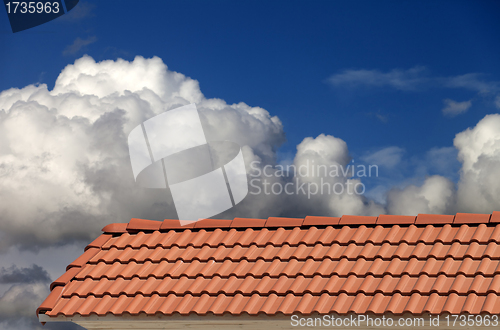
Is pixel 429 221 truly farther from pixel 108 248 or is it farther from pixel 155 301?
pixel 108 248

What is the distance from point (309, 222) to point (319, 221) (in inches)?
6.0

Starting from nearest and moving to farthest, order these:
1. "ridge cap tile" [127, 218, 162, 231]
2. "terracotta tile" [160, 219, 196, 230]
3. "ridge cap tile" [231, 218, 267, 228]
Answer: "ridge cap tile" [231, 218, 267, 228] < "terracotta tile" [160, 219, 196, 230] < "ridge cap tile" [127, 218, 162, 231]

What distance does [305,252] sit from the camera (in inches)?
290

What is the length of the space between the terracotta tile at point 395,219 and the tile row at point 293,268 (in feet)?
3.19

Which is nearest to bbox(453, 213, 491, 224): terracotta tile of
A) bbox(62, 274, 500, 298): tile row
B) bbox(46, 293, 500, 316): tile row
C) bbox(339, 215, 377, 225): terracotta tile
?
bbox(339, 215, 377, 225): terracotta tile

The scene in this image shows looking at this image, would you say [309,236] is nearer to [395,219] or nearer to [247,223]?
[247,223]

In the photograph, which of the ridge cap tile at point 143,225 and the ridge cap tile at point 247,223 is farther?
the ridge cap tile at point 143,225

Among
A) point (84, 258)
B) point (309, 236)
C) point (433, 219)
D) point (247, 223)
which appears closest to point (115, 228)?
point (84, 258)

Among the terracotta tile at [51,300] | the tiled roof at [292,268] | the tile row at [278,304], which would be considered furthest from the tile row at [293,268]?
the tile row at [278,304]

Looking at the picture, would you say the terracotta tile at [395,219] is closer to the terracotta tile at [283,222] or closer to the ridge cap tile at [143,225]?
the terracotta tile at [283,222]

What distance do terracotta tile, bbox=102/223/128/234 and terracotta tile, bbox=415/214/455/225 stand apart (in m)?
4.59

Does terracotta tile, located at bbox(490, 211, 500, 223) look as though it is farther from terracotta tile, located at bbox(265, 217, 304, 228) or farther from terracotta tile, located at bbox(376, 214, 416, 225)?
terracotta tile, located at bbox(265, 217, 304, 228)

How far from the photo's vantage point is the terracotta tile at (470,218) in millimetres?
7369

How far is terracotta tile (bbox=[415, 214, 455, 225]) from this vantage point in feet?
24.7
